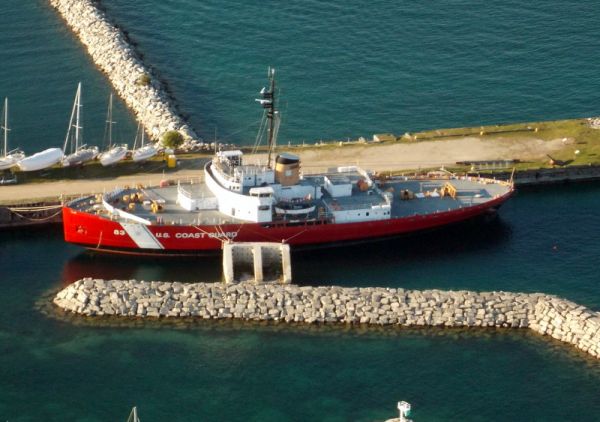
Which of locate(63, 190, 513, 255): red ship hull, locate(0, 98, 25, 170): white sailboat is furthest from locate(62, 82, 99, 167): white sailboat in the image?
locate(63, 190, 513, 255): red ship hull

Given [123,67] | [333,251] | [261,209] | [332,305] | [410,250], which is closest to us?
[332,305]

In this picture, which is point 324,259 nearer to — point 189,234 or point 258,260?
point 258,260

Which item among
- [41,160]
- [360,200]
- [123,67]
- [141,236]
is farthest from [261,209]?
[123,67]

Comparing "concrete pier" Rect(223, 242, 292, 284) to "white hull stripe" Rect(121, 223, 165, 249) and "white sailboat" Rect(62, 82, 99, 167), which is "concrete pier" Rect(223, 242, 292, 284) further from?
"white sailboat" Rect(62, 82, 99, 167)

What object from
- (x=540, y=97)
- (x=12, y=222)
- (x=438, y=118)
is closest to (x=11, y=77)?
(x=12, y=222)

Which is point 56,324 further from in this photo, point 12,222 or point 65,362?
point 12,222

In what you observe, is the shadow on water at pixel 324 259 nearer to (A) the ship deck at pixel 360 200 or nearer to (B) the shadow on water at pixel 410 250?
(B) the shadow on water at pixel 410 250
